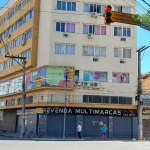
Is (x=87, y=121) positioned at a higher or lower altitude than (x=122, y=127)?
higher

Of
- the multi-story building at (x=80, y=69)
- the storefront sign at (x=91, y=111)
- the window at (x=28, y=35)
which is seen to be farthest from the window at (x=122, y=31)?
the window at (x=28, y=35)

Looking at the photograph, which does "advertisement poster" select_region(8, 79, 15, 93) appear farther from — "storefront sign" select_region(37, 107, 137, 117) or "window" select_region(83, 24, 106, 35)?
"window" select_region(83, 24, 106, 35)

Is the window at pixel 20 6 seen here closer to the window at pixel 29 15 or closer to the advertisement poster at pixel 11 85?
the window at pixel 29 15

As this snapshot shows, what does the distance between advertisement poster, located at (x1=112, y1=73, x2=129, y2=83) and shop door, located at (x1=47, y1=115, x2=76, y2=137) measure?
6.69 metres

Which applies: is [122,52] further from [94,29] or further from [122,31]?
[94,29]

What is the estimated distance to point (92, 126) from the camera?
111 feet

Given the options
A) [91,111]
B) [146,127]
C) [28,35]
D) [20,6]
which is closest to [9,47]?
[20,6]

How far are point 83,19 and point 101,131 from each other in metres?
13.5

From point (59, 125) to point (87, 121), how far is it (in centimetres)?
330

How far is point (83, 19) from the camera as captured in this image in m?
35.4

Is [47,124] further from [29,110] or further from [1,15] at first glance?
[1,15]

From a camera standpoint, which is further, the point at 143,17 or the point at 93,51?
the point at 93,51

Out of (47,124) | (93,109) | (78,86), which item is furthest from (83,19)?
(47,124)

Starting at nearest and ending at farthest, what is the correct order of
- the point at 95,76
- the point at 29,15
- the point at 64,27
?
the point at 95,76 → the point at 64,27 → the point at 29,15
